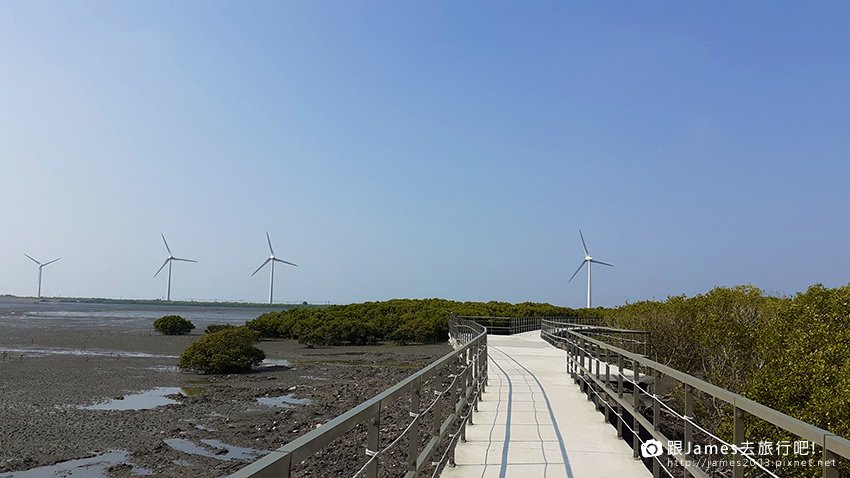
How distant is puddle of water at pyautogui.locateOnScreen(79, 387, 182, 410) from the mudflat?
0.03 metres

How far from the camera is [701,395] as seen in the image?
15562 millimetres

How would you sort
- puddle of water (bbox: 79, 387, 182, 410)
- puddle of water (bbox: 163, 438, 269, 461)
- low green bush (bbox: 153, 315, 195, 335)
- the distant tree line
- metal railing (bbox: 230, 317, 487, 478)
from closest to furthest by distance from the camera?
1. metal railing (bbox: 230, 317, 487, 478)
2. puddle of water (bbox: 163, 438, 269, 461)
3. puddle of water (bbox: 79, 387, 182, 410)
4. the distant tree line
5. low green bush (bbox: 153, 315, 195, 335)

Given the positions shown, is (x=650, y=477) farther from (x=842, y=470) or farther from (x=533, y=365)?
(x=533, y=365)

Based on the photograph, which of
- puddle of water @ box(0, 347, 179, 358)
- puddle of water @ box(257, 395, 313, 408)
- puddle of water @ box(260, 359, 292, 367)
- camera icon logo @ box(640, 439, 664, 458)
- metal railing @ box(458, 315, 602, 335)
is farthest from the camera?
metal railing @ box(458, 315, 602, 335)

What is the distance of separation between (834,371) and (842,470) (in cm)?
180

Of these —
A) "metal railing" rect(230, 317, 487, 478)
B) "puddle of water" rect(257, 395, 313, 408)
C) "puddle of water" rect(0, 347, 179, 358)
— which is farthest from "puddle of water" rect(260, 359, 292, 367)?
"metal railing" rect(230, 317, 487, 478)

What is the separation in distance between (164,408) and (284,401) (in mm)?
3174

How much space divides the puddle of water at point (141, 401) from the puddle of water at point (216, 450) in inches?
185

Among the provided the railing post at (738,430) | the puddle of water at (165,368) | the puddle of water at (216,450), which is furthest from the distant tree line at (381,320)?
the railing post at (738,430)

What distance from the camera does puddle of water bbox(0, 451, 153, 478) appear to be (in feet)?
37.6

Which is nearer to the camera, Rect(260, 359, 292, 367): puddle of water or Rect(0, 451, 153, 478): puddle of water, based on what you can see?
Rect(0, 451, 153, 478): puddle of water

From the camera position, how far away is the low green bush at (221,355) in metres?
25.7

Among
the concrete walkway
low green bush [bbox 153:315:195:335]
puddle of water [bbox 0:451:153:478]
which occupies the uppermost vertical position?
the concrete walkway

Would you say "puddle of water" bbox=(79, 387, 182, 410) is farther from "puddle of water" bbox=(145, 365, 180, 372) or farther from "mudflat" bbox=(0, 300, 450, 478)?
"puddle of water" bbox=(145, 365, 180, 372)
